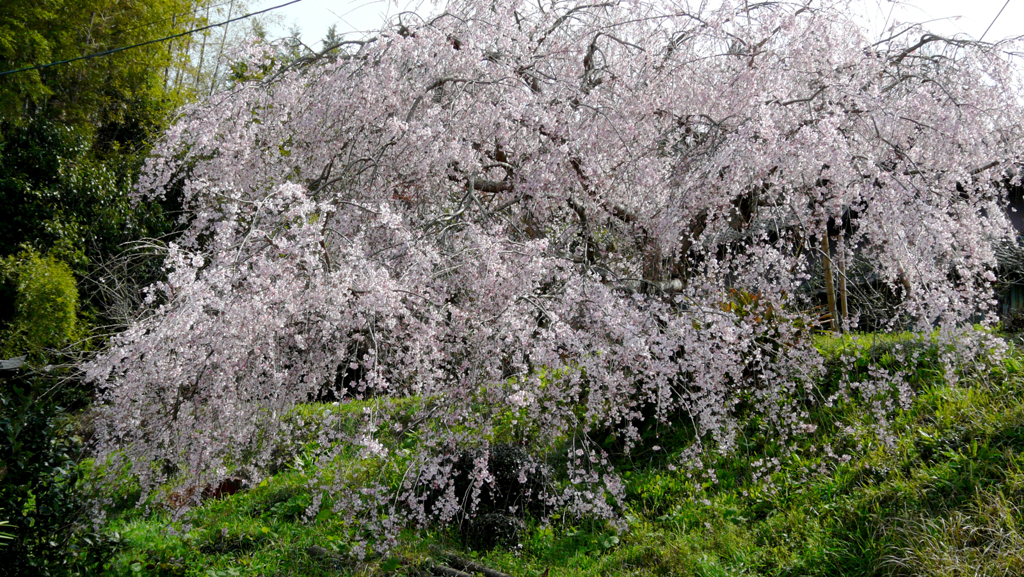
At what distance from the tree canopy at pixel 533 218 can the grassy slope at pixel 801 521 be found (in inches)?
11.2

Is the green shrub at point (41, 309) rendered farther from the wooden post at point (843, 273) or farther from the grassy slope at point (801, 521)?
the wooden post at point (843, 273)

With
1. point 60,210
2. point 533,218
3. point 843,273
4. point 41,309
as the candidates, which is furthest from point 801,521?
point 60,210

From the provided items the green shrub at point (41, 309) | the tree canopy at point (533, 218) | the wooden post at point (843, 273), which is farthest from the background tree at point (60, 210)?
the wooden post at point (843, 273)

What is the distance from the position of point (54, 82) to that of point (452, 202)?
10.0 m

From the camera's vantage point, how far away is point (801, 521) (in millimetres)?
3699

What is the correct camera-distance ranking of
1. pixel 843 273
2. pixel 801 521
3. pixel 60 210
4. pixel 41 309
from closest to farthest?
pixel 801 521 → pixel 843 273 → pixel 41 309 → pixel 60 210

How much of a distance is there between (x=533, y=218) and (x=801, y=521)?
2.65 m

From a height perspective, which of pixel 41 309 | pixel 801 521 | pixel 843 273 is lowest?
pixel 801 521

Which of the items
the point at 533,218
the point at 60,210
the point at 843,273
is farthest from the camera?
the point at 60,210

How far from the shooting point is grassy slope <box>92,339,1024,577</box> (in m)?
3.23

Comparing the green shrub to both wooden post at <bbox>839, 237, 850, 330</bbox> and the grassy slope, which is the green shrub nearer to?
the grassy slope

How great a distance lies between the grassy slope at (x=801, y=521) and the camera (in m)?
3.23

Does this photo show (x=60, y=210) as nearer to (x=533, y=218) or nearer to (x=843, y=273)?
(x=533, y=218)

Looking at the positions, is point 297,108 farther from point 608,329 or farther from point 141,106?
point 141,106
